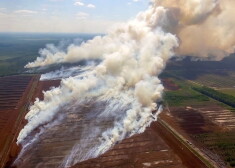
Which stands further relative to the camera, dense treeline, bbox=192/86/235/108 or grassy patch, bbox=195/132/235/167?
dense treeline, bbox=192/86/235/108

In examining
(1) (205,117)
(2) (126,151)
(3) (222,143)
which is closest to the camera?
(2) (126,151)

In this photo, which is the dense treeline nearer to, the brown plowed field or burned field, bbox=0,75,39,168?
the brown plowed field

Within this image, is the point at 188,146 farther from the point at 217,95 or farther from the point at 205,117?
the point at 217,95

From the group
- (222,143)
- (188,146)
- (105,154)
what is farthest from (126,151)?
(222,143)

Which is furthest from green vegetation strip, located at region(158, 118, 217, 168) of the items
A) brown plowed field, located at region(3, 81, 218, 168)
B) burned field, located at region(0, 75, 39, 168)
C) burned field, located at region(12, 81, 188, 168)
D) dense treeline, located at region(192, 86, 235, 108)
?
burned field, located at region(0, 75, 39, 168)

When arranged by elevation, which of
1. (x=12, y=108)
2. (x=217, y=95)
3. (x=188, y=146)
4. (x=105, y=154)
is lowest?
(x=188, y=146)
